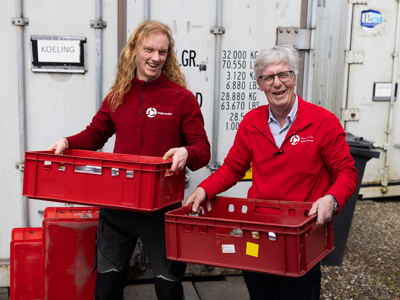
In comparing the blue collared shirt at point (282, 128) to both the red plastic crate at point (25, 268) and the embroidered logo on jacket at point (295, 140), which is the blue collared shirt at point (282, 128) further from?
the red plastic crate at point (25, 268)

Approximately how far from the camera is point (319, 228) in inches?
100

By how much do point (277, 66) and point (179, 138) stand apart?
76 cm

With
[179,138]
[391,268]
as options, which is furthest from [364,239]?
[179,138]

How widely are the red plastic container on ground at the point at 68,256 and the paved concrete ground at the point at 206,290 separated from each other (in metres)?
0.66

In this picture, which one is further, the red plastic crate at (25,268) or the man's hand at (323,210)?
the red plastic crate at (25,268)

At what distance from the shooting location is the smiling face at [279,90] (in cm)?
263

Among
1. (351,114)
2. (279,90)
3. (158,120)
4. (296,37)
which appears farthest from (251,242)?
(351,114)

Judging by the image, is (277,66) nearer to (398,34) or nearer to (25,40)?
(25,40)

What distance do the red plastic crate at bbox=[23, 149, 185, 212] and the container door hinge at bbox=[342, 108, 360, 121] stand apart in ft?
17.5

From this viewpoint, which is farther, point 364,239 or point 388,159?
point 388,159

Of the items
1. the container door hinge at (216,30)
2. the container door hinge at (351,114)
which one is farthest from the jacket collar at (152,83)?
the container door hinge at (351,114)

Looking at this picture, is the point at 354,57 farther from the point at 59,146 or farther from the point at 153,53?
the point at 59,146

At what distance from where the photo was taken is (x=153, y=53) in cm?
291

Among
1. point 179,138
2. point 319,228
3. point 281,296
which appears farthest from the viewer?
point 179,138
